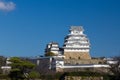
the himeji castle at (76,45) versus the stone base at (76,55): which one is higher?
the himeji castle at (76,45)

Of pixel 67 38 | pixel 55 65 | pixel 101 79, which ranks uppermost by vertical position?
pixel 67 38

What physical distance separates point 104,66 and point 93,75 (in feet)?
A: 93.2

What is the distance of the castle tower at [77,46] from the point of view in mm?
78188

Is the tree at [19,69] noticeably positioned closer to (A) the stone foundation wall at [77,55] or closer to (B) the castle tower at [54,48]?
(A) the stone foundation wall at [77,55]

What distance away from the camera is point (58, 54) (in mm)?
80562

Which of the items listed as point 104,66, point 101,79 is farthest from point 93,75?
point 104,66

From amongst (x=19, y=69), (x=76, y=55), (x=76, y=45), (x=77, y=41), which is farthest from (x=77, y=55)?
(x=19, y=69)

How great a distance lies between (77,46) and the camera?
7819cm

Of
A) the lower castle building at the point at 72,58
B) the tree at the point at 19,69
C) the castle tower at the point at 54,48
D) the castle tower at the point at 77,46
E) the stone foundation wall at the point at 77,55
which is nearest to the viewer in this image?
the tree at the point at 19,69

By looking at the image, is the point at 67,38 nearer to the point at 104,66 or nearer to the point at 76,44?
the point at 76,44

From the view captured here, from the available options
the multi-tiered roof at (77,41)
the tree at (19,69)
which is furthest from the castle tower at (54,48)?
the tree at (19,69)

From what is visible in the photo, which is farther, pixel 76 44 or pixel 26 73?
pixel 76 44

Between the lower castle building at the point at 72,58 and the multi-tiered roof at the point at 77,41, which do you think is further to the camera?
the multi-tiered roof at the point at 77,41

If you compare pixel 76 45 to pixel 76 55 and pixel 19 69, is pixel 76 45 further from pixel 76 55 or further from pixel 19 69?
pixel 19 69
